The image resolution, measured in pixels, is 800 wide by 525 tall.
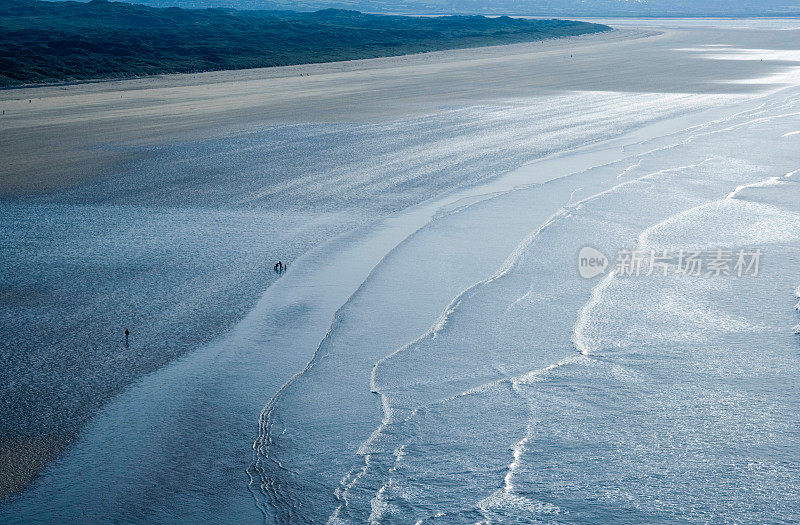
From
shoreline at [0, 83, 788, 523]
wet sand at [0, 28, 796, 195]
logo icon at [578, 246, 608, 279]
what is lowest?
shoreline at [0, 83, 788, 523]

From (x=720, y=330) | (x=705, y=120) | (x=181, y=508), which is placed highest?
(x=705, y=120)

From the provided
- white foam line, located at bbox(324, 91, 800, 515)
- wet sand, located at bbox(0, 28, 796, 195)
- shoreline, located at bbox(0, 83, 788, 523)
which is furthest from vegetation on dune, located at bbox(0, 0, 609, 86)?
shoreline, located at bbox(0, 83, 788, 523)

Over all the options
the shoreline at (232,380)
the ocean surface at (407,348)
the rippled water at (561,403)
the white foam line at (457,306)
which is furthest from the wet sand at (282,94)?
the rippled water at (561,403)

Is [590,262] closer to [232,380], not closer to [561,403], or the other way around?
[561,403]

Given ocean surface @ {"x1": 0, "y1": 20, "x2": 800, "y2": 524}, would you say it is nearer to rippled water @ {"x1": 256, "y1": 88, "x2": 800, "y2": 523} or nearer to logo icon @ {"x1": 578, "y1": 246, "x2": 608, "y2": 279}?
rippled water @ {"x1": 256, "y1": 88, "x2": 800, "y2": 523}

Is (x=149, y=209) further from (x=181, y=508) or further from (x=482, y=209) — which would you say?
(x=181, y=508)

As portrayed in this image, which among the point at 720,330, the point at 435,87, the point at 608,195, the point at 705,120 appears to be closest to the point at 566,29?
the point at 435,87

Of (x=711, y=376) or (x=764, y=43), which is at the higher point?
(x=764, y=43)
